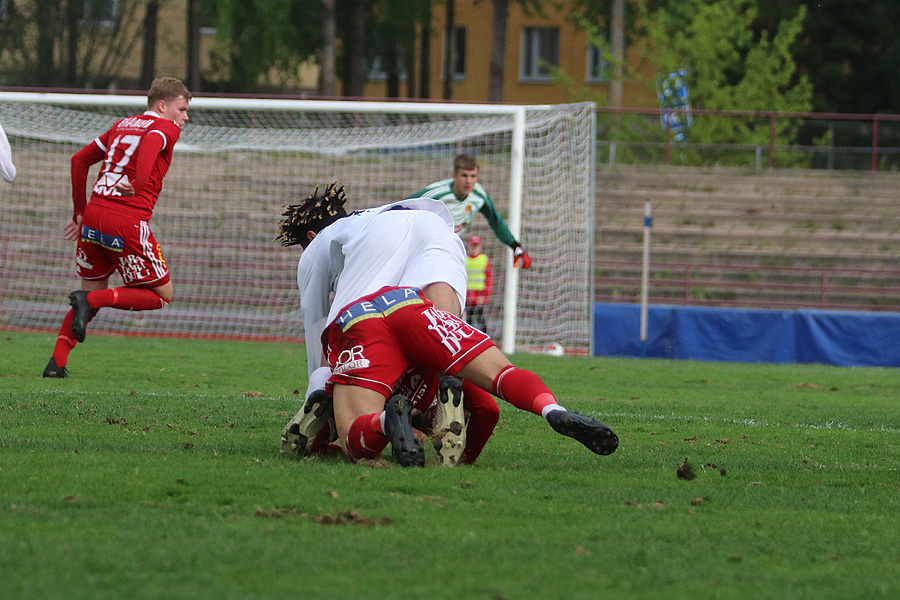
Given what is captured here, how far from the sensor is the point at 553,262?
16000 millimetres

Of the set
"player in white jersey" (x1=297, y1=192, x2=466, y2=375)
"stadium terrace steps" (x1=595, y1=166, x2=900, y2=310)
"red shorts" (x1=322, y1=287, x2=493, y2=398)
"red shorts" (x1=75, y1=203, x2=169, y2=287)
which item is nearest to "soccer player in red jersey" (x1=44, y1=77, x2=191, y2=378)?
"red shorts" (x1=75, y1=203, x2=169, y2=287)

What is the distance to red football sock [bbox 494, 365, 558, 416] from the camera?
4512mm

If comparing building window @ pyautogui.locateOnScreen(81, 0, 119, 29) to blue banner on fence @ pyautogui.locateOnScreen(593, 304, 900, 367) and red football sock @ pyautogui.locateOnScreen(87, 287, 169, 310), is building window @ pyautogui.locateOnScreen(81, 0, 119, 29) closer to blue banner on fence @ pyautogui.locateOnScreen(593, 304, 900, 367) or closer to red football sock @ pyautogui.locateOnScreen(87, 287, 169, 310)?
blue banner on fence @ pyautogui.locateOnScreen(593, 304, 900, 367)

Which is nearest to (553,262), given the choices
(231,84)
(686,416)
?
(686,416)

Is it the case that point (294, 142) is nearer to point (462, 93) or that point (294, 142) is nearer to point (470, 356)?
point (470, 356)

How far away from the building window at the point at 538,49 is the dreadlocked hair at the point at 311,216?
3642 cm

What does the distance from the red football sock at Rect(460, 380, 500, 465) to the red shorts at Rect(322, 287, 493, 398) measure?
0.27 meters

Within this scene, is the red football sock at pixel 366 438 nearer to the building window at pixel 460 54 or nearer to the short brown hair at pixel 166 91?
the short brown hair at pixel 166 91

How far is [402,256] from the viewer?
16.6 ft

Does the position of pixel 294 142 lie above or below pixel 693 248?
above

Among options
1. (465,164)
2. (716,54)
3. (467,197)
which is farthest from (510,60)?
(465,164)

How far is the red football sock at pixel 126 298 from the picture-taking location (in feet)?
25.8


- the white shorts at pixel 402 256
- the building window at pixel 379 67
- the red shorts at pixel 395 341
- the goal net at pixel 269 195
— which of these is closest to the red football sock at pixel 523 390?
the red shorts at pixel 395 341

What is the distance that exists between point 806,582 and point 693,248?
763 inches
